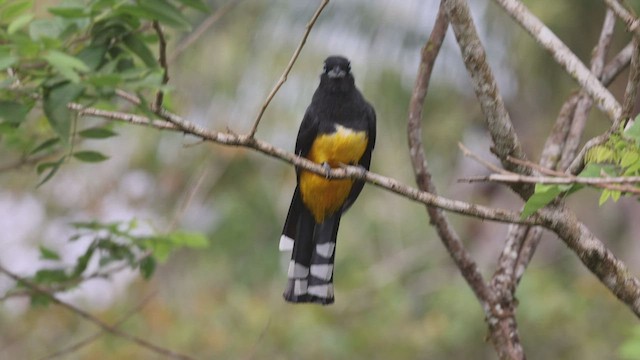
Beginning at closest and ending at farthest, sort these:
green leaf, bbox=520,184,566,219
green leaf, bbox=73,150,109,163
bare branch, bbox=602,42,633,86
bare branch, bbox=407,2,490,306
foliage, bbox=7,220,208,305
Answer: green leaf, bbox=520,184,566,219 → green leaf, bbox=73,150,109,163 → bare branch, bbox=407,2,490,306 → bare branch, bbox=602,42,633,86 → foliage, bbox=7,220,208,305

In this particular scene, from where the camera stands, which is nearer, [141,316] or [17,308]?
[141,316]

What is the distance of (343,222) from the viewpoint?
864 cm

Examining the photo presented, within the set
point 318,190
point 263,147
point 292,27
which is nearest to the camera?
point 263,147

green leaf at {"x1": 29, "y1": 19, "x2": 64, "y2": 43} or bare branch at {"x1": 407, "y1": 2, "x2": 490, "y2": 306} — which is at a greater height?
green leaf at {"x1": 29, "y1": 19, "x2": 64, "y2": 43}

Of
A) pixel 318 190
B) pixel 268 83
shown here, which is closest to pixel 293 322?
pixel 268 83

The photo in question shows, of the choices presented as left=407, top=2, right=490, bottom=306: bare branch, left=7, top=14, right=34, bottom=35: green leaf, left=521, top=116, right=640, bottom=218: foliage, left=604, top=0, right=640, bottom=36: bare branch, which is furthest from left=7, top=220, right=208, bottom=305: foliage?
left=604, top=0, right=640, bottom=36: bare branch

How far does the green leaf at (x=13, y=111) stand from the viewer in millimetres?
2533

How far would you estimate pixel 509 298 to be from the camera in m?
3.12

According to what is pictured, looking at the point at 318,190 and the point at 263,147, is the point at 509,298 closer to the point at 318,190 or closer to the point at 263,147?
the point at 318,190

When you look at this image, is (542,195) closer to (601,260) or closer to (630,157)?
(630,157)

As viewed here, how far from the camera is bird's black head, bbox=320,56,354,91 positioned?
11.9 ft

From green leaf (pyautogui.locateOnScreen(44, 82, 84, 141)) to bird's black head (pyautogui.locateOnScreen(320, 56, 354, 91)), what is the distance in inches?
51.3

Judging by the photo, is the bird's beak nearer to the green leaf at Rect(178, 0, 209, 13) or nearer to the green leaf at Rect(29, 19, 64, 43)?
the green leaf at Rect(178, 0, 209, 13)

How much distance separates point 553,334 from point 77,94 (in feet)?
18.6
